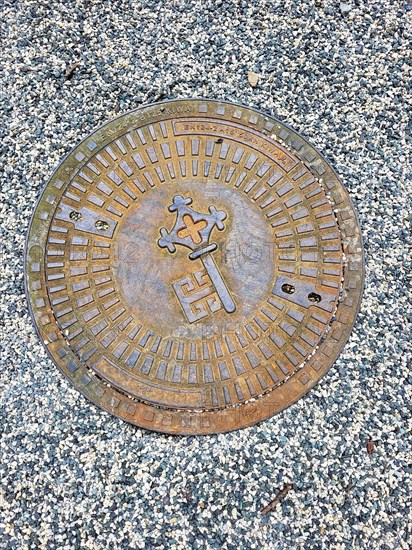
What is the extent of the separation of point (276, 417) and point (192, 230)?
108 centimetres

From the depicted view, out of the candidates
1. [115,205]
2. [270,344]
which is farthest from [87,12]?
[270,344]

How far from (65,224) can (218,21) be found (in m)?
1.53

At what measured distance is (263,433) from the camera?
8.54ft

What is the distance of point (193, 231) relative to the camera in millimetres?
2777

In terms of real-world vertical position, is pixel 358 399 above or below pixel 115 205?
below

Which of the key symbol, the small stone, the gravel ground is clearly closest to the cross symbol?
the key symbol

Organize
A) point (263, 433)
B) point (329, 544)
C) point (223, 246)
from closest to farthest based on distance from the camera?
1. point (329, 544)
2. point (263, 433)
3. point (223, 246)

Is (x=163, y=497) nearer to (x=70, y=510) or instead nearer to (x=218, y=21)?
(x=70, y=510)

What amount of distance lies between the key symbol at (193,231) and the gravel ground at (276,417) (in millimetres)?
705

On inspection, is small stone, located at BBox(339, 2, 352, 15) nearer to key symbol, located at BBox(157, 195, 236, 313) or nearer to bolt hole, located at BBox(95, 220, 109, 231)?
key symbol, located at BBox(157, 195, 236, 313)

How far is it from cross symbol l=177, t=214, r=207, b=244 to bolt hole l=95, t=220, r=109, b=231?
402 mm

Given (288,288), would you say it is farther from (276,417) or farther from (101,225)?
(101,225)

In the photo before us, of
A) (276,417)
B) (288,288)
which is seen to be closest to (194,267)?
(288,288)

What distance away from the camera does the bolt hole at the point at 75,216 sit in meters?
2.82
